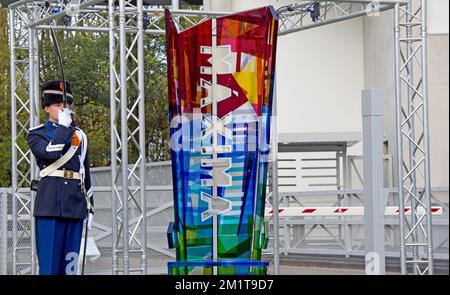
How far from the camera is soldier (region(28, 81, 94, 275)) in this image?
303 inches

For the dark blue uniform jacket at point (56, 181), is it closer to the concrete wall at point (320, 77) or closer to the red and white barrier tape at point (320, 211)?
the red and white barrier tape at point (320, 211)

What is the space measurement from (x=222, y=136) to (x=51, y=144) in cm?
142

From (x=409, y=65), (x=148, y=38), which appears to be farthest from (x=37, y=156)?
(x=148, y=38)

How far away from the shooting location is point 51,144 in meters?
7.67

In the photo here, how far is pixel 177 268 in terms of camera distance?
22.1 feet

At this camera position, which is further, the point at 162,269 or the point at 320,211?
the point at 320,211

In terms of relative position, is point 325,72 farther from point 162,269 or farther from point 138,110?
point 138,110

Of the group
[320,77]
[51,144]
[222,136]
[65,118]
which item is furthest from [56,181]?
[320,77]

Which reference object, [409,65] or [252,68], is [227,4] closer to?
[409,65]

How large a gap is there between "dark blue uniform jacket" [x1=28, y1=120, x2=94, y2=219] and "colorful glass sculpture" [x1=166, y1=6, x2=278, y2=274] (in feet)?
3.46

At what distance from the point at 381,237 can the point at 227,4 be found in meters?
19.8

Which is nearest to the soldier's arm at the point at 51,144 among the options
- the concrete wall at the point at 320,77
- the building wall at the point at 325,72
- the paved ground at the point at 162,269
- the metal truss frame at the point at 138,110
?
the metal truss frame at the point at 138,110

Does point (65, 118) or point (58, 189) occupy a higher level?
point (65, 118)
